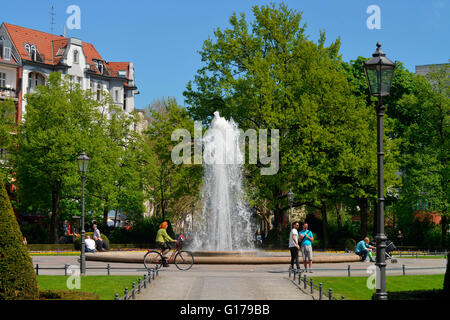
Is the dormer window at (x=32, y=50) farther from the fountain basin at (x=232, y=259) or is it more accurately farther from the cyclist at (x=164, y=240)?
the cyclist at (x=164, y=240)

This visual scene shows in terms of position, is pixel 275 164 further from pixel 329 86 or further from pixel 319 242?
pixel 319 242

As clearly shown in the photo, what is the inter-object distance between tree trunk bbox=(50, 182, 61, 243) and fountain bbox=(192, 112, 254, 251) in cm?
2029

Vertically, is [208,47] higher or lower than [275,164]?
higher

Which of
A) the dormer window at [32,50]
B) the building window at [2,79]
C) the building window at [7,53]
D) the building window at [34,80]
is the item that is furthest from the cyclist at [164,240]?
the dormer window at [32,50]

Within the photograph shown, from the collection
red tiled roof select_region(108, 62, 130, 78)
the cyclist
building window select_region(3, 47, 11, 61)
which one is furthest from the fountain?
red tiled roof select_region(108, 62, 130, 78)

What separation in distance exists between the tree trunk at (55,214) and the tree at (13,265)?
137 feet

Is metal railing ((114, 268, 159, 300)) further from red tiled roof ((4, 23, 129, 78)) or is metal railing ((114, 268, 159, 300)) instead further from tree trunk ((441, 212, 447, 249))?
red tiled roof ((4, 23, 129, 78))

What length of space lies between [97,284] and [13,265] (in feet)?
24.8

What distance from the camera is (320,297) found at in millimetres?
16047

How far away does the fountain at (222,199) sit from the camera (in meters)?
34.6

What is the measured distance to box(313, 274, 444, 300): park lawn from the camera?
18.2 metres
